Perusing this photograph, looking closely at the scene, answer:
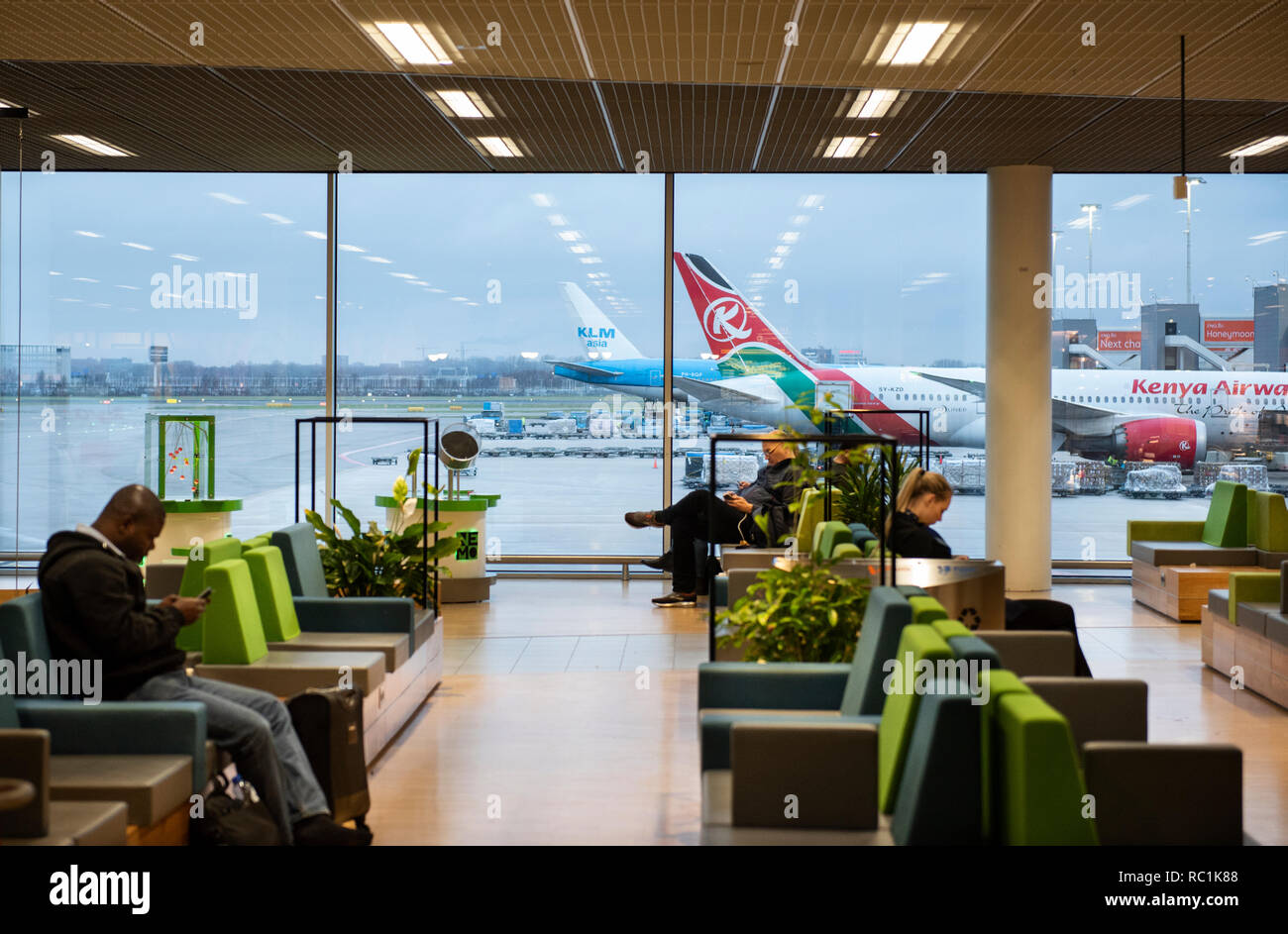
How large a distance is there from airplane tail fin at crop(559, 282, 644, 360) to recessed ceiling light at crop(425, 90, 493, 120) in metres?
2.92

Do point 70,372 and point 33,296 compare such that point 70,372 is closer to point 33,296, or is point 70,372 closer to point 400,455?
point 33,296

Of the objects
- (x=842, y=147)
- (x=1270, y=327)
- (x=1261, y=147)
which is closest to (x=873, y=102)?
(x=842, y=147)

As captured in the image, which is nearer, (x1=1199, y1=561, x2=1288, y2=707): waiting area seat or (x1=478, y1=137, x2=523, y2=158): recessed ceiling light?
(x1=1199, y1=561, x2=1288, y2=707): waiting area seat

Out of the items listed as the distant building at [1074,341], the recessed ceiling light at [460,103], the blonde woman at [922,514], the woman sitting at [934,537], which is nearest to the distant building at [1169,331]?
the distant building at [1074,341]

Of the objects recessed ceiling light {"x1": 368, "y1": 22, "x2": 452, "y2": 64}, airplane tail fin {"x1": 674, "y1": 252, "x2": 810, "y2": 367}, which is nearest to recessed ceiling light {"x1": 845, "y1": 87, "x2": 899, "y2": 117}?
recessed ceiling light {"x1": 368, "y1": 22, "x2": 452, "y2": 64}

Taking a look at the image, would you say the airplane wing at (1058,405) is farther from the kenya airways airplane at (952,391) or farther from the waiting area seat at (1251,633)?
the waiting area seat at (1251,633)

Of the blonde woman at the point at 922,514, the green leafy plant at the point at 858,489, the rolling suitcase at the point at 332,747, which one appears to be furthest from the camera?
the green leafy plant at the point at 858,489

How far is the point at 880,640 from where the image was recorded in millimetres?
3971

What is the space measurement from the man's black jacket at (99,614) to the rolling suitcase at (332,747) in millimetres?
571

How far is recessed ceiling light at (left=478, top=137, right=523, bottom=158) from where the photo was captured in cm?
902

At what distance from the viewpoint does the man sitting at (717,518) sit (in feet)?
29.8

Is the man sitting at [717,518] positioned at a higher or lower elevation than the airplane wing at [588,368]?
lower

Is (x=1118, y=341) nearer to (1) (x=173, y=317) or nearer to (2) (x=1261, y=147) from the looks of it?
(2) (x=1261, y=147)

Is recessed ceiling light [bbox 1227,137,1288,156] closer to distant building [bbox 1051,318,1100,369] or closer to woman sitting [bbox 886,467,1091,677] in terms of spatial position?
distant building [bbox 1051,318,1100,369]
